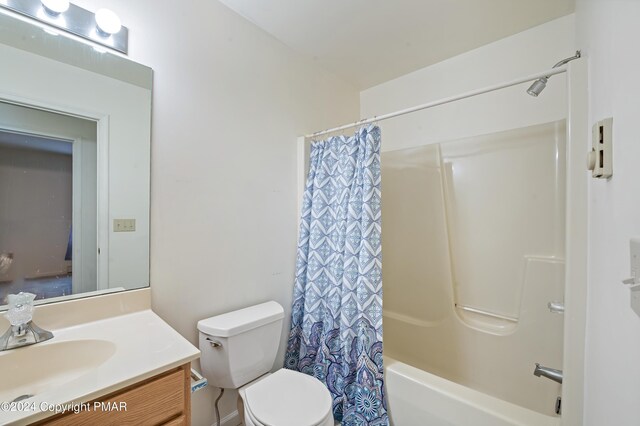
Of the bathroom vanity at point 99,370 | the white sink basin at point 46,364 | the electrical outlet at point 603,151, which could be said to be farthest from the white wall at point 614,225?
the white sink basin at point 46,364

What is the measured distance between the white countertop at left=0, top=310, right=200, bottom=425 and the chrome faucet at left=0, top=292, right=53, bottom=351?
28mm

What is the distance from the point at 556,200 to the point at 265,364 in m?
Result: 1.99

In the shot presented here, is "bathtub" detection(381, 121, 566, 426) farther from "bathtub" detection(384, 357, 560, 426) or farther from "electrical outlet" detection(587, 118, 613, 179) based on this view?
"electrical outlet" detection(587, 118, 613, 179)

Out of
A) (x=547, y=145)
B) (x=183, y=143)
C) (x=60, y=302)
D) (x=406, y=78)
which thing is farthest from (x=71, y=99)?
(x=547, y=145)

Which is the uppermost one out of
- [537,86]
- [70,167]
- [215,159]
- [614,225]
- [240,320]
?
[537,86]

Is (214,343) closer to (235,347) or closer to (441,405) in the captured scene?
(235,347)

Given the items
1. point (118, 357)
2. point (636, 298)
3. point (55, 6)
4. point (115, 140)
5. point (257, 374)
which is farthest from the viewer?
point (257, 374)

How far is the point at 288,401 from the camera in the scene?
48.3 inches

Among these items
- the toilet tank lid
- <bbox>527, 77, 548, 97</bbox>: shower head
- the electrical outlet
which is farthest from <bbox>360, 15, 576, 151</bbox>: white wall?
the toilet tank lid

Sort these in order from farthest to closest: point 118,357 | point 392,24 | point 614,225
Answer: point 392,24, point 118,357, point 614,225

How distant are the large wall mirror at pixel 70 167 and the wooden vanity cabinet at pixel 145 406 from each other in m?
0.57

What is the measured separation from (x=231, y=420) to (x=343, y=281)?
1.04 meters

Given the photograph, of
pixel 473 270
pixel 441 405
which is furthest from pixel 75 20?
pixel 473 270

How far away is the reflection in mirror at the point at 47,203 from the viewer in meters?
0.96
